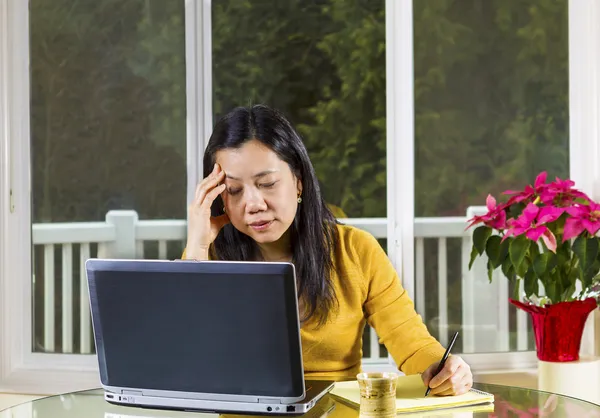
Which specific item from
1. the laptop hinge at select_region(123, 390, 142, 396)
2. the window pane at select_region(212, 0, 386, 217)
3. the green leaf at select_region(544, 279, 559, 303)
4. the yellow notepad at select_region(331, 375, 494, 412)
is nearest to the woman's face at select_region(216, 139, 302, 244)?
the yellow notepad at select_region(331, 375, 494, 412)

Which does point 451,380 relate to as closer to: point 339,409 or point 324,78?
point 339,409

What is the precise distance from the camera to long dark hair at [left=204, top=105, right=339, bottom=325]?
183 cm

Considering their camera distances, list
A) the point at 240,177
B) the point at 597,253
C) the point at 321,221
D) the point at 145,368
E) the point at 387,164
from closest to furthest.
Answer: the point at 145,368 → the point at 240,177 → the point at 321,221 → the point at 597,253 → the point at 387,164

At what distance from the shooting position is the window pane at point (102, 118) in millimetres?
3004

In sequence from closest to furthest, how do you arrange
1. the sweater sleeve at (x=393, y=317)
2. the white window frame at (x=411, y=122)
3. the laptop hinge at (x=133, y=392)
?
the laptop hinge at (x=133, y=392) < the sweater sleeve at (x=393, y=317) < the white window frame at (x=411, y=122)

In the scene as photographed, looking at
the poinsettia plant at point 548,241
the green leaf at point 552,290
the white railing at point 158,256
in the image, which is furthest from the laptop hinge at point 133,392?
the white railing at point 158,256

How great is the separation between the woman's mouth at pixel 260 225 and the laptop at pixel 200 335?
51 centimetres

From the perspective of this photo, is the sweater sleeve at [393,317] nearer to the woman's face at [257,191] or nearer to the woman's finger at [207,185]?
the woman's face at [257,191]

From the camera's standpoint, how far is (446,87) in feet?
9.63

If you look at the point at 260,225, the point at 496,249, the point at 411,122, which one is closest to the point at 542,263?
the point at 496,249

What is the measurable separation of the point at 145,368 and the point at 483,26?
6.74ft

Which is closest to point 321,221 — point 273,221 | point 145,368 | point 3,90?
point 273,221

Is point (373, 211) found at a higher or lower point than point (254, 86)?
lower

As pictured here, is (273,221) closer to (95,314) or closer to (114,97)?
(95,314)
